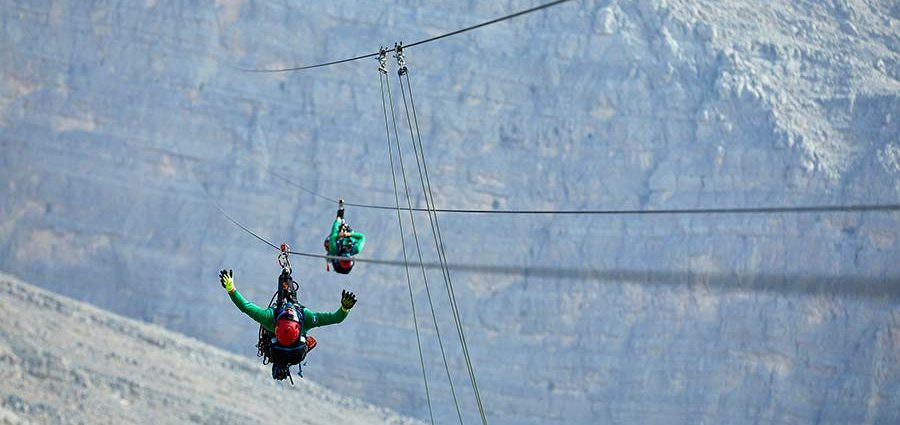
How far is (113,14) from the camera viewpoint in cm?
10400

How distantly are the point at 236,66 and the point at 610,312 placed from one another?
844 inches

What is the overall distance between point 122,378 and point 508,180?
74.1 feet

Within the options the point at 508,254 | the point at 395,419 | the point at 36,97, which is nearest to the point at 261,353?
the point at 395,419

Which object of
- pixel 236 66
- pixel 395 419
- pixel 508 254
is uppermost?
pixel 236 66

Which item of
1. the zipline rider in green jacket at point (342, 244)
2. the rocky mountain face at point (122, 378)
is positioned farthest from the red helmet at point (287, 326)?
the rocky mountain face at point (122, 378)

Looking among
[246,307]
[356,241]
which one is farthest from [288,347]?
[356,241]

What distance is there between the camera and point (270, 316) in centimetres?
3012

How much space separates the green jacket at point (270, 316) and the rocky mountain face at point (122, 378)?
4461cm

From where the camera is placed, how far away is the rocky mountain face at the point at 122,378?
8006cm

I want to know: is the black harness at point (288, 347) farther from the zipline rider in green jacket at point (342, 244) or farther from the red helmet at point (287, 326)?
the zipline rider in green jacket at point (342, 244)

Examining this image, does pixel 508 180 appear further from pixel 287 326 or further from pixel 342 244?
pixel 287 326

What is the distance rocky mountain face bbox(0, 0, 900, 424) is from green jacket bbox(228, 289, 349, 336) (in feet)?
204

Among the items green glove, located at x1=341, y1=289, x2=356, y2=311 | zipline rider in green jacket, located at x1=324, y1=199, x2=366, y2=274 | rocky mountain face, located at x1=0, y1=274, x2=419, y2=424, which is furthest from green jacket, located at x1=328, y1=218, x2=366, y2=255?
rocky mountain face, located at x1=0, y1=274, x2=419, y2=424

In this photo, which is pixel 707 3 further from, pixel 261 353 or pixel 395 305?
pixel 261 353
